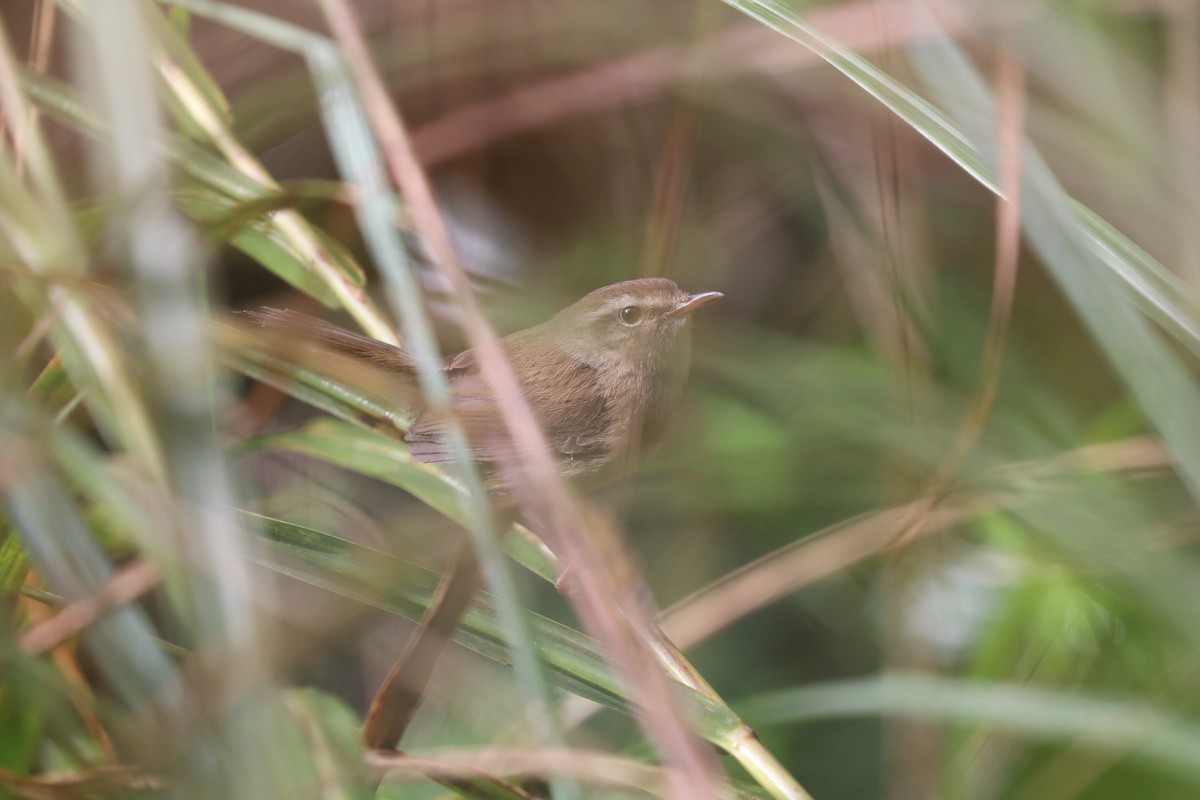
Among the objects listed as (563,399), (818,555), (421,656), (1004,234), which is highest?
(1004,234)

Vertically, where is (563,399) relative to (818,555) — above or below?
above

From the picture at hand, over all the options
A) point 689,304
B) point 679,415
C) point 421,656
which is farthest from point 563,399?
point 421,656

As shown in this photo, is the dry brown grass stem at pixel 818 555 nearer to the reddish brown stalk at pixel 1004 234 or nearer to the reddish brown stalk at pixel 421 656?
the reddish brown stalk at pixel 1004 234

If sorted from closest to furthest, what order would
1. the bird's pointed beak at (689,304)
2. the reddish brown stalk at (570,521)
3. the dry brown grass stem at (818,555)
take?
the reddish brown stalk at (570,521) < the dry brown grass stem at (818,555) < the bird's pointed beak at (689,304)

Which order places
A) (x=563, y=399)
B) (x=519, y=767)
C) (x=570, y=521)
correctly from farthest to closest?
(x=563, y=399), (x=519, y=767), (x=570, y=521)

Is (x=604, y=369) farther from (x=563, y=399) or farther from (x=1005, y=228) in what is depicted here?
(x=1005, y=228)

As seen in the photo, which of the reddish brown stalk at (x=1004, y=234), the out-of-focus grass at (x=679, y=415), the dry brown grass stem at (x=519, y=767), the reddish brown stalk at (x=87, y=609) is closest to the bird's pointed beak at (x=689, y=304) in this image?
the out-of-focus grass at (x=679, y=415)
